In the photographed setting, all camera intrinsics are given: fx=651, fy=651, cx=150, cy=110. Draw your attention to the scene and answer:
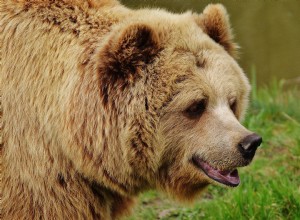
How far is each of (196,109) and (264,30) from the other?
9.05 ft

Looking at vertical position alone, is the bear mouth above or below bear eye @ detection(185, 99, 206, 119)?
below

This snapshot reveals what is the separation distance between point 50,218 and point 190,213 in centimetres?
168

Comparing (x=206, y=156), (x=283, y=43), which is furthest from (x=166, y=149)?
(x=283, y=43)

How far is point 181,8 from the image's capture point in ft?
16.3

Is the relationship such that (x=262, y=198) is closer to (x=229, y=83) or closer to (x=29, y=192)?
(x=229, y=83)

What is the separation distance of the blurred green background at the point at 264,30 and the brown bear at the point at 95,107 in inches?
33.5

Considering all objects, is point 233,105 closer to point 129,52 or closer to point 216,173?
point 216,173

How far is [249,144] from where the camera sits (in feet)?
12.6

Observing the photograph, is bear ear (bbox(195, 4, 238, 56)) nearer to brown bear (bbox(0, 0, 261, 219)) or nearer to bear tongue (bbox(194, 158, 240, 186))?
brown bear (bbox(0, 0, 261, 219))

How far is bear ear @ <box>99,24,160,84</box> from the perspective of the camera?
12.7ft

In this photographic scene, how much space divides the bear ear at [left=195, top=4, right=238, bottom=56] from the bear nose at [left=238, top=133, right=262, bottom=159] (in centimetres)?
87

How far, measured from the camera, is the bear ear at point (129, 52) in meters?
3.86

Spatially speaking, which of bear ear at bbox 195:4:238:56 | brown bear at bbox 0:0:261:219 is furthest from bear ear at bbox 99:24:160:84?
bear ear at bbox 195:4:238:56

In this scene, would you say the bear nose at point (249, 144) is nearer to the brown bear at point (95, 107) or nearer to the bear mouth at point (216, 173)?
the brown bear at point (95, 107)
